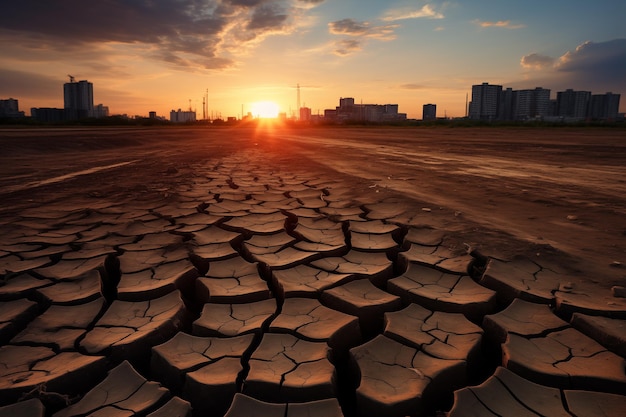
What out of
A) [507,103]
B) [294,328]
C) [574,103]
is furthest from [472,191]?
[574,103]

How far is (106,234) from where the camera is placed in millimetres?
2727

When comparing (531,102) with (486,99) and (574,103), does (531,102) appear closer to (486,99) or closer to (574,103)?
(574,103)

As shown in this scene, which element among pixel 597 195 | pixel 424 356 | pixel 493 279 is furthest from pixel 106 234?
pixel 597 195

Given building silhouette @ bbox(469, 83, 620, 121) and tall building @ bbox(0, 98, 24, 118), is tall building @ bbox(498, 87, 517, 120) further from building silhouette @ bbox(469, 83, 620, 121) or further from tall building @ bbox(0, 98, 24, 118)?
tall building @ bbox(0, 98, 24, 118)

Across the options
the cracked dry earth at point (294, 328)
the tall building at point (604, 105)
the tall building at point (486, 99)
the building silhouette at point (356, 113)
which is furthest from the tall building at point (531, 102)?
the cracked dry earth at point (294, 328)

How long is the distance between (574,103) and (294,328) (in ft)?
323

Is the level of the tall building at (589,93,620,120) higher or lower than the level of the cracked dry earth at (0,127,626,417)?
higher

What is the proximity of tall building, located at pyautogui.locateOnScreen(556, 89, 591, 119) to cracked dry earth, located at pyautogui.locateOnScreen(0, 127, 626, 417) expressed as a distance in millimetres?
94651

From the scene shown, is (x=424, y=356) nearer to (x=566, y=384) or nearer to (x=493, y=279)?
(x=566, y=384)

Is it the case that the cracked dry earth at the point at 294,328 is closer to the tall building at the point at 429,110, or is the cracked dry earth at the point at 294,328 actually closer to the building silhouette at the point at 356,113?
the building silhouette at the point at 356,113

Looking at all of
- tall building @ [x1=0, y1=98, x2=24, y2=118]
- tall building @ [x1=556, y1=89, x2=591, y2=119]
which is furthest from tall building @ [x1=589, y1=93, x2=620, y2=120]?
tall building @ [x1=0, y1=98, x2=24, y2=118]

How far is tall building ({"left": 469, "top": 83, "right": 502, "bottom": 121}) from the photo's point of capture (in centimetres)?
7981

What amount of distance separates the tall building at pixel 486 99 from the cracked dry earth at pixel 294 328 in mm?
86318

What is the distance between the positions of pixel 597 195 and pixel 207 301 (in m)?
3.88
